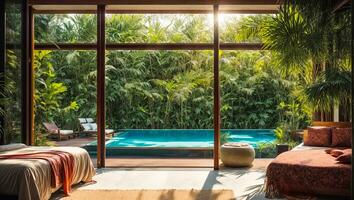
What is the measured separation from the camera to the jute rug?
496cm

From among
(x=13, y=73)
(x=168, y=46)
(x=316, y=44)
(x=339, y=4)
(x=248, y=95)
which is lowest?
(x=248, y=95)

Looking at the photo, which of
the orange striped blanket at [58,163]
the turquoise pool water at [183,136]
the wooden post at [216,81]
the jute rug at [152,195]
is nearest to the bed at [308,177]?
the jute rug at [152,195]

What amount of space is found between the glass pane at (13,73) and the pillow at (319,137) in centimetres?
478

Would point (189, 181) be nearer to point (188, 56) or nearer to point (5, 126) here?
point (5, 126)

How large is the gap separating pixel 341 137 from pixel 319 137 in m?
0.33

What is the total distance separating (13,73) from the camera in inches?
266

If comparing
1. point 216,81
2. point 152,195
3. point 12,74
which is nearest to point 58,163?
point 152,195

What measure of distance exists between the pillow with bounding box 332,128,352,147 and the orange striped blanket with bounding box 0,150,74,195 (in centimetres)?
398

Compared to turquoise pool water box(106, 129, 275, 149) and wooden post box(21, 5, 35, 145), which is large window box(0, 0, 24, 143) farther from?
turquoise pool water box(106, 129, 275, 149)

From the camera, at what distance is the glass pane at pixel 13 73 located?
6.52 m

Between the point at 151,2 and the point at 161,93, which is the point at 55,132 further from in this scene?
the point at 151,2

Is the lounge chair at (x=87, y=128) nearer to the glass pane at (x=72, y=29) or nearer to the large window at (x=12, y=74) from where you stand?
the glass pane at (x=72, y=29)

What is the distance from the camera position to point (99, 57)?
730 cm

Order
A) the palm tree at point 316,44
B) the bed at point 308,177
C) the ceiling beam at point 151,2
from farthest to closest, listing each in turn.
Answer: the ceiling beam at point 151,2 < the palm tree at point 316,44 < the bed at point 308,177
